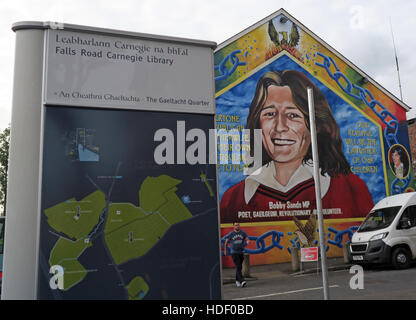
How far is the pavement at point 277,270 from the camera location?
13788 millimetres

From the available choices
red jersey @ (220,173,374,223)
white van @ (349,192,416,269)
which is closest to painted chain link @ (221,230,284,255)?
red jersey @ (220,173,374,223)

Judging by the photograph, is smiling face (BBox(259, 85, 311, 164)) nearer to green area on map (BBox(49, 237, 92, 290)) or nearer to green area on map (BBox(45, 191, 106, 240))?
green area on map (BBox(45, 191, 106, 240))

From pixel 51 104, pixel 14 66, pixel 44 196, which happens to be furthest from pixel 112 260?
pixel 14 66

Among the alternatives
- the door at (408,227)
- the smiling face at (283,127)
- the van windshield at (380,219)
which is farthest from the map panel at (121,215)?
the smiling face at (283,127)

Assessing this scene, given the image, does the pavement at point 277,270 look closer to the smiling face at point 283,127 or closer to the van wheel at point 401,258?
the van wheel at point 401,258

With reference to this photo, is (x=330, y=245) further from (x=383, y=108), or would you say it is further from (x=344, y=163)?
(x=383, y=108)

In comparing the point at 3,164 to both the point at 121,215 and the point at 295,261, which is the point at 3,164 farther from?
the point at 121,215

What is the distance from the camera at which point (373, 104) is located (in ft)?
64.8

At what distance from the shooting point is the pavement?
45.2ft

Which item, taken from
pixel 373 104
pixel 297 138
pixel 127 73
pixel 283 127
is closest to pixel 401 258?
pixel 297 138

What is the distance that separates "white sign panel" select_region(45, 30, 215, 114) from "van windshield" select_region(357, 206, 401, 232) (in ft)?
40.5

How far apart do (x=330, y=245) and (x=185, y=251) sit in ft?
49.7

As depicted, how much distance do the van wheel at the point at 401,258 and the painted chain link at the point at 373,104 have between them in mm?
6406

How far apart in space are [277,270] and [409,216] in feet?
17.0
